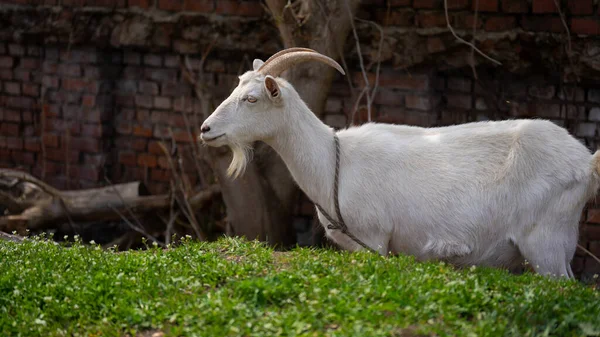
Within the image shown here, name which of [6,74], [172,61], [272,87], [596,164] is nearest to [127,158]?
[172,61]

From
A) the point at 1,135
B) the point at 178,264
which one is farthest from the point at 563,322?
the point at 1,135

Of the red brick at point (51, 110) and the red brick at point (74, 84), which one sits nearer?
the red brick at point (74, 84)

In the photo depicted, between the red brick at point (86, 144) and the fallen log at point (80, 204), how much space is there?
71cm

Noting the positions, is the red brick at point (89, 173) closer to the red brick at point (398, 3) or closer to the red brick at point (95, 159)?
the red brick at point (95, 159)

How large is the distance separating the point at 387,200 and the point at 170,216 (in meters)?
3.43

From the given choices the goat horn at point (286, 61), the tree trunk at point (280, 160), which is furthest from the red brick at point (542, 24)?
the goat horn at point (286, 61)

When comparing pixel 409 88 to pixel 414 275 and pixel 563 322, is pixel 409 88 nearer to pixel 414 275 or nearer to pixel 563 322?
pixel 414 275

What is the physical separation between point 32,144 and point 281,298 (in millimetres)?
6011

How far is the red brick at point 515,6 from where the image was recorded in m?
6.95

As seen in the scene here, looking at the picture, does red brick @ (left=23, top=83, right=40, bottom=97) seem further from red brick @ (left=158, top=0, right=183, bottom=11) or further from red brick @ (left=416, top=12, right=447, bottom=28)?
red brick @ (left=416, top=12, right=447, bottom=28)

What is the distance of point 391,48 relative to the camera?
744 centimetres

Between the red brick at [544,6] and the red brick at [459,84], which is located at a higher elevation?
the red brick at [544,6]

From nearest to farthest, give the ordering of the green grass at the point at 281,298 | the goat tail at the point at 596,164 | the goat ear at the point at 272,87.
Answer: the green grass at the point at 281,298
the goat tail at the point at 596,164
the goat ear at the point at 272,87

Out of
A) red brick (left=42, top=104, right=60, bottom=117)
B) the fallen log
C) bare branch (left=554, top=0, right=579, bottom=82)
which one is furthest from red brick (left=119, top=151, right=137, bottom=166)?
bare branch (left=554, top=0, right=579, bottom=82)
